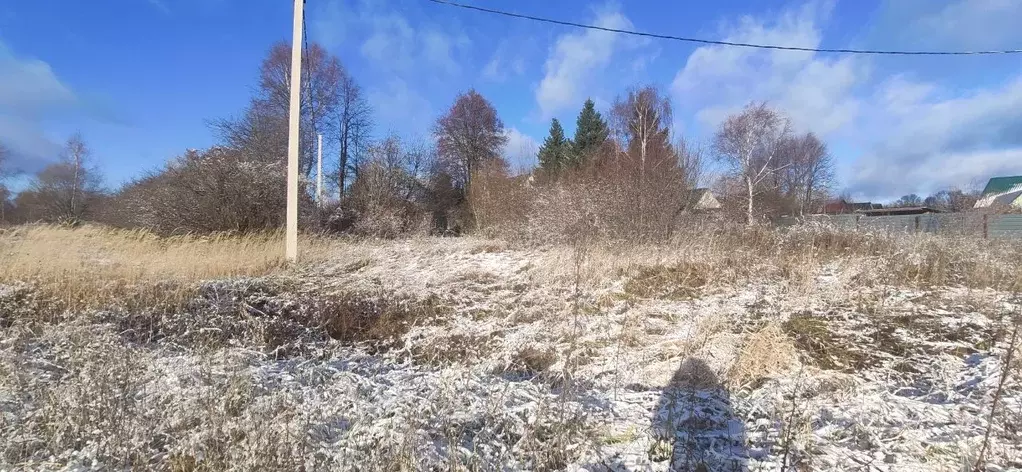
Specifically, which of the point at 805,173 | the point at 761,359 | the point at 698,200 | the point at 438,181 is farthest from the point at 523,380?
the point at 805,173

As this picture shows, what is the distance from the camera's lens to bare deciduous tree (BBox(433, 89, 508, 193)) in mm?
29562

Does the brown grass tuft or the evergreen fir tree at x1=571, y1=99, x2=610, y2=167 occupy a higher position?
the evergreen fir tree at x1=571, y1=99, x2=610, y2=167

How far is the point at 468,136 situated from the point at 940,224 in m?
24.2

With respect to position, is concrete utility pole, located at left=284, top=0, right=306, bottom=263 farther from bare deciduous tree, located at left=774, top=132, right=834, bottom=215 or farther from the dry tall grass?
bare deciduous tree, located at left=774, top=132, right=834, bottom=215

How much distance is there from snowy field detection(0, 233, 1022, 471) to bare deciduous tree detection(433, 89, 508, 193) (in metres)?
24.3

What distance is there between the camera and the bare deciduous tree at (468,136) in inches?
1164

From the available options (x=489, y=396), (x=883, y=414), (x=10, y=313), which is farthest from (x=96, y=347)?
(x=883, y=414)

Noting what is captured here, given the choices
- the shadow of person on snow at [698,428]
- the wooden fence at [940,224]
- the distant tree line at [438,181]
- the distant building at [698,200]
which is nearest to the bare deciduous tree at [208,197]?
the distant tree line at [438,181]

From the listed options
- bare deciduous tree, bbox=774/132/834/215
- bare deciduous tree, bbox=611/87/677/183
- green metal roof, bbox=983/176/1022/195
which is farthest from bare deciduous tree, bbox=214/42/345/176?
green metal roof, bbox=983/176/1022/195

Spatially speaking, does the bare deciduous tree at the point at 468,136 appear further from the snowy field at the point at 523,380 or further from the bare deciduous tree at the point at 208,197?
the snowy field at the point at 523,380

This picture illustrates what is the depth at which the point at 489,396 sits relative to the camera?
2742 mm

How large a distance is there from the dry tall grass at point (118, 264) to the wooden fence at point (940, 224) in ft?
37.4

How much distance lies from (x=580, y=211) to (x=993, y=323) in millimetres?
7665

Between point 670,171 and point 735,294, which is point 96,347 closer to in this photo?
point 735,294
